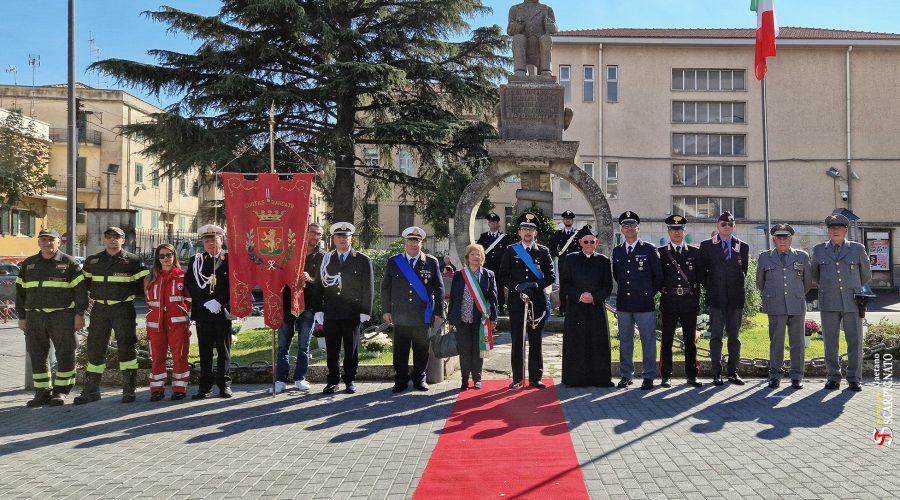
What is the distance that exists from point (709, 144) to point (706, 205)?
3.17 metres

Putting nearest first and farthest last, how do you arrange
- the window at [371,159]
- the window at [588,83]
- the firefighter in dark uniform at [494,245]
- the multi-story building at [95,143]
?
the firefighter in dark uniform at [494,245] → the window at [371,159] → the window at [588,83] → the multi-story building at [95,143]

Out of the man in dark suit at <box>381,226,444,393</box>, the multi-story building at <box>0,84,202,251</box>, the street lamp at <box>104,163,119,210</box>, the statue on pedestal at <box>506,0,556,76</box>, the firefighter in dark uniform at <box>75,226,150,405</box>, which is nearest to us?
the firefighter in dark uniform at <box>75,226,150,405</box>

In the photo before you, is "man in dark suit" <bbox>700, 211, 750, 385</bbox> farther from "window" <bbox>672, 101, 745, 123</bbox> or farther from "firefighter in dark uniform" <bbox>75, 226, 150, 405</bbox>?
"window" <bbox>672, 101, 745, 123</bbox>

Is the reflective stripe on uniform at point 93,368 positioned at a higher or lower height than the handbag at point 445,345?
lower

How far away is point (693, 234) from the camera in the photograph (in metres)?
34.7

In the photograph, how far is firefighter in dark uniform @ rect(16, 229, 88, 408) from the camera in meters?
8.29

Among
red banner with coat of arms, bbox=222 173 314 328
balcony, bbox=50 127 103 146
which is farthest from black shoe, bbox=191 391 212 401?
balcony, bbox=50 127 103 146

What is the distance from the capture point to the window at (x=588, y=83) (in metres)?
36.6

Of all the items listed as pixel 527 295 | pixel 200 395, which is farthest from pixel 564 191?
pixel 200 395

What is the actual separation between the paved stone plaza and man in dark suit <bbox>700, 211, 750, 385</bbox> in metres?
0.42

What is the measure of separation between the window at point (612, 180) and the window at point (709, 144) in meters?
3.43

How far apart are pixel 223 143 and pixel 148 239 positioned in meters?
13.3

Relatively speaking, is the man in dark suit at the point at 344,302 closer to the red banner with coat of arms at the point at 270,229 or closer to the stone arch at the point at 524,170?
the red banner with coat of arms at the point at 270,229

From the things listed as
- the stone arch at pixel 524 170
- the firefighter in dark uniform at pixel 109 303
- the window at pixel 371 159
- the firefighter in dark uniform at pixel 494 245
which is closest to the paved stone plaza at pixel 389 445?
the firefighter in dark uniform at pixel 109 303
